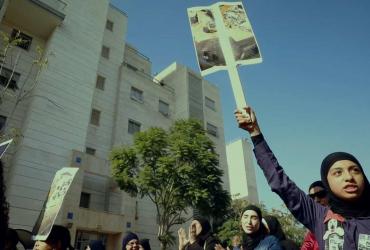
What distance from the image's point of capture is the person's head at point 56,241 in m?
2.84

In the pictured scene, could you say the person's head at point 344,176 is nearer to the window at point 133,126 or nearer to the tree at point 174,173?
the tree at point 174,173

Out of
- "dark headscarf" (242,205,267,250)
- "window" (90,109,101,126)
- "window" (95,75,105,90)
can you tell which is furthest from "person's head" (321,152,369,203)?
"window" (95,75,105,90)

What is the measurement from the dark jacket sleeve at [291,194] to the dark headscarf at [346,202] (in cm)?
12

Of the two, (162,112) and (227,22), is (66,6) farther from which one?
(227,22)

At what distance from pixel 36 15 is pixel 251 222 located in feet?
62.5

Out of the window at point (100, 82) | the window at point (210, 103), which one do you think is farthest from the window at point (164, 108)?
the window at point (100, 82)

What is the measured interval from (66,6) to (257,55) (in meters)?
21.2

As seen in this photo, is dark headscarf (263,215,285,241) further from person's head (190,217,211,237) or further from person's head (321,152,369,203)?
person's head (321,152,369,203)

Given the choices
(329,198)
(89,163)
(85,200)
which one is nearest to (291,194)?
(329,198)

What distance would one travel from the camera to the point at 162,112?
86.2 ft

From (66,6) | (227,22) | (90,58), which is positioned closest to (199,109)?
(90,58)

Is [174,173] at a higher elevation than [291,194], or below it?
higher

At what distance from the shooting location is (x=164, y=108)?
87.5 ft

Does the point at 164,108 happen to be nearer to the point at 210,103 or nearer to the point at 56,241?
the point at 210,103
